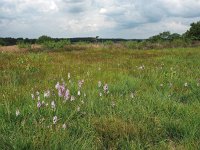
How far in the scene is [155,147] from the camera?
4.38 meters

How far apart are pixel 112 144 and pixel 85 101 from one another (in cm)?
170

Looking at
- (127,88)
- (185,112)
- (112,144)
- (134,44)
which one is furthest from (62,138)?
(134,44)

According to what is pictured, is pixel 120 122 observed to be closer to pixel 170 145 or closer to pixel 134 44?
pixel 170 145

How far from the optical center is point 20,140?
12.8 ft

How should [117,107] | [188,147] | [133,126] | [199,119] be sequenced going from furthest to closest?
[117,107] < [199,119] < [133,126] < [188,147]

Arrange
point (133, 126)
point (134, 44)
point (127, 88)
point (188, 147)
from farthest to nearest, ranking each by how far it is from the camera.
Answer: point (134, 44) < point (127, 88) < point (133, 126) < point (188, 147)

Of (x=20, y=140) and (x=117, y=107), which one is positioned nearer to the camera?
(x=20, y=140)

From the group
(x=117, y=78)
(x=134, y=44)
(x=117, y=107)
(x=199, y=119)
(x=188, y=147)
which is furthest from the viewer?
(x=134, y=44)

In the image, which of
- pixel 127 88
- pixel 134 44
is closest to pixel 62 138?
pixel 127 88

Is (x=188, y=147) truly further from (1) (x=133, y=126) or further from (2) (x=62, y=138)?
(2) (x=62, y=138)

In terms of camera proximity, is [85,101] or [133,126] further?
[85,101]

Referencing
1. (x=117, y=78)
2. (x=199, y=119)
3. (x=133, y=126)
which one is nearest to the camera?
(x=133, y=126)

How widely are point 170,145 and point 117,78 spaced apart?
5076 mm

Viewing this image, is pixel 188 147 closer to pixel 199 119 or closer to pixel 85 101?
pixel 199 119
